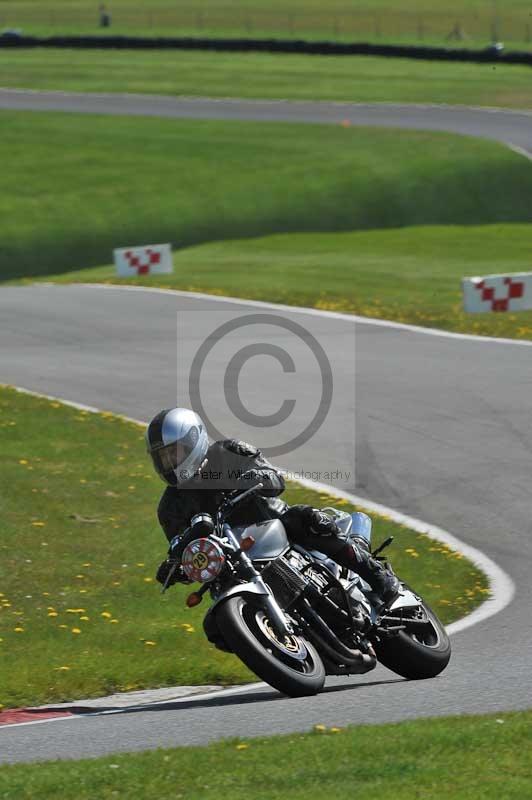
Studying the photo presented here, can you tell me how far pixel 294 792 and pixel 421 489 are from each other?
8779 millimetres

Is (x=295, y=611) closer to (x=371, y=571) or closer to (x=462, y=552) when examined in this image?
(x=371, y=571)

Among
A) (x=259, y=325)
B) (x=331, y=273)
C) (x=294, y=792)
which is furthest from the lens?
(x=331, y=273)

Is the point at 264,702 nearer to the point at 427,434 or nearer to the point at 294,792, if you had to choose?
the point at 294,792

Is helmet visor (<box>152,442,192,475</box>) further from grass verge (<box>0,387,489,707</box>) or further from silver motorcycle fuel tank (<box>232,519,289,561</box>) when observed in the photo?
grass verge (<box>0,387,489,707</box>)

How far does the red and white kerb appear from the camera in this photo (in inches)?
337

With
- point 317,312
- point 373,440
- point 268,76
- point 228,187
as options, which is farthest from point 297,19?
point 373,440

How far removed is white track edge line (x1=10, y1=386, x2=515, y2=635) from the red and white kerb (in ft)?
10.1

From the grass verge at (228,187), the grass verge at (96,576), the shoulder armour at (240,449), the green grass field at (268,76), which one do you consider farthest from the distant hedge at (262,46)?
the shoulder armour at (240,449)

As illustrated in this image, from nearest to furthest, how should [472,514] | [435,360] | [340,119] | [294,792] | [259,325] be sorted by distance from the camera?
[294,792]
[472,514]
[435,360]
[259,325]
[340,119]

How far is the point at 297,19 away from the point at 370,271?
222 ft

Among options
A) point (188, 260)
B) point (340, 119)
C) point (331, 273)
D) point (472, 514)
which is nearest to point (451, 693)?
point (472, 514)

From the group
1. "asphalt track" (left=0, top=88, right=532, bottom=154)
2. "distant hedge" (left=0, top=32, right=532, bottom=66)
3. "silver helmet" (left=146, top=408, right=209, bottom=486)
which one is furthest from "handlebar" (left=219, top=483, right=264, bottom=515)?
"distant hedge" (left=0, top=32, right=532, bottom=66)

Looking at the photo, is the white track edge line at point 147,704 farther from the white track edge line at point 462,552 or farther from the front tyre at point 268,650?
the white track edge line at point 462,552

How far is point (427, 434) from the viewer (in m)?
17.1
